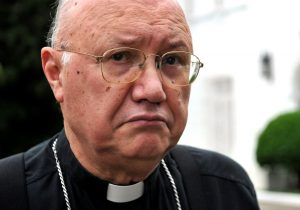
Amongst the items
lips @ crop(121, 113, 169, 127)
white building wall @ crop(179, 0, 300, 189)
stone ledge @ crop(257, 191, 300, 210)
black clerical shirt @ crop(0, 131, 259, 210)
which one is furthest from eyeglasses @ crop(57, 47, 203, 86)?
white building wall @ crop(179, 0, 300, 189)

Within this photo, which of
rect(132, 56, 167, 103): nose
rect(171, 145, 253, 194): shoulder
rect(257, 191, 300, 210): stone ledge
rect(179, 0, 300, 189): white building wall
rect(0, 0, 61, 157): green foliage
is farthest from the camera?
rect(179, 0, 300, 189): white building wall

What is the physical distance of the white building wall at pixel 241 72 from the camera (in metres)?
14.8

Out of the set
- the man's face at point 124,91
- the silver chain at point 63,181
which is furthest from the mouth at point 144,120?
the silver chain at point 63,181

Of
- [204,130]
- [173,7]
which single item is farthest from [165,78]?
[204,130]

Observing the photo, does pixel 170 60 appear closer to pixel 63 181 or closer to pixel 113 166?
pixel 113 166

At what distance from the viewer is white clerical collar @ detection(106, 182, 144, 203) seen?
2.28m

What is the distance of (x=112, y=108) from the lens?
211 centimetres

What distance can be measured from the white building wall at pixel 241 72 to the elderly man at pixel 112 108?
40.7 feet

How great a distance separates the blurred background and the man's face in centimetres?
786

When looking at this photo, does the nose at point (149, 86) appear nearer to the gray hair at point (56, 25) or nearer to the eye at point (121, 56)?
the eye at point (121, 56)

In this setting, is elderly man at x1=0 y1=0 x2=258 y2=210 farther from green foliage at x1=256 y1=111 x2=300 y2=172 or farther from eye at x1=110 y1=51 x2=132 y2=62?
green foliage at x1=256 y1=111 x2=300 y2=172

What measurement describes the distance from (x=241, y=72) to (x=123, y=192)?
1428 cm

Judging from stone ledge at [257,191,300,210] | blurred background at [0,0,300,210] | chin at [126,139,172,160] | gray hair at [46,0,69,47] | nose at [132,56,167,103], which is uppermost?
gray hair at [46,0,69,47]

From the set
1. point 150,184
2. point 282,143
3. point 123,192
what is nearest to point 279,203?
point 282,143
